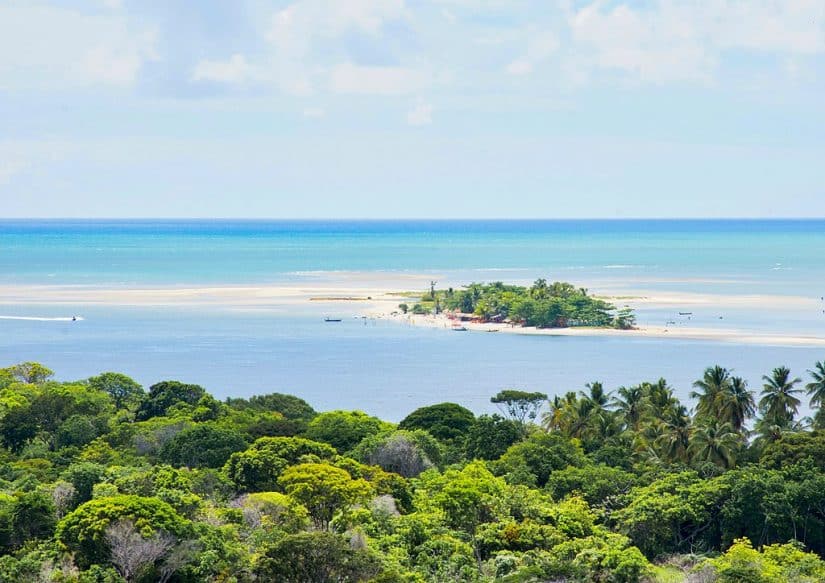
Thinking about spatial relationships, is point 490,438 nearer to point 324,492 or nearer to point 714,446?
point 714,446

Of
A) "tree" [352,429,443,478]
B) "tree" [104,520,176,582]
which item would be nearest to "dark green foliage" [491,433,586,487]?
"tree" [352,429,443,478]

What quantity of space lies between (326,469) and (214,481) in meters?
5.58

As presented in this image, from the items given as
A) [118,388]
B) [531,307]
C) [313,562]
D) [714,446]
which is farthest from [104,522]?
[531,307]

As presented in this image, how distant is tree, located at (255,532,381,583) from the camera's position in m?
31.3

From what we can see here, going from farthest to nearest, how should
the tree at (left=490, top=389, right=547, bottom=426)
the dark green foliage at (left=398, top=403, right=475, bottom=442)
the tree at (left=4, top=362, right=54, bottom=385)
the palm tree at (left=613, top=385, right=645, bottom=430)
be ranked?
1. the tree at (left=4, top=362, right=54, bottom=385)
2. the tree at (left=490, top=389, right=547, bottom=426)
3. the palm tree at (left=613, top=385, right=645, bottom=430)
4. the dark green foliage at (left=398, top=403, right=475, bottom=442)

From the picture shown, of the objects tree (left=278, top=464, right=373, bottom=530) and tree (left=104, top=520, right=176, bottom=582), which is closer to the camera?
tree (left=104, top=520, right=176, bottom=582)

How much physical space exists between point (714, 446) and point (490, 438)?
1015cm

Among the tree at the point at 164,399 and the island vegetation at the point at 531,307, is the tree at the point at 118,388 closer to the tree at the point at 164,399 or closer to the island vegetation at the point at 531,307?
the tree at the point at 164,399

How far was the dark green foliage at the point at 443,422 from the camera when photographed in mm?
57969

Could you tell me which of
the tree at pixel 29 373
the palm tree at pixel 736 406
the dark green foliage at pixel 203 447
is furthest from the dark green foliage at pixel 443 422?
the tree at pixel 29 373

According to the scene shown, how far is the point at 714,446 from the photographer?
49312mm

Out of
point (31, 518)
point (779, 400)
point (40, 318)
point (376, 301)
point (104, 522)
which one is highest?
point (104, 522)

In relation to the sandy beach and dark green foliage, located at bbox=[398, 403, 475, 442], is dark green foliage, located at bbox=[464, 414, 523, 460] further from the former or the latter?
the sandy beach

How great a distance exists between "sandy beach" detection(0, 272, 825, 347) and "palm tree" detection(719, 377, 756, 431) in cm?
5273
